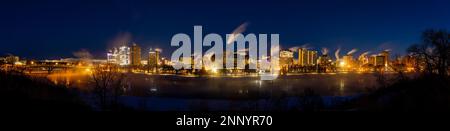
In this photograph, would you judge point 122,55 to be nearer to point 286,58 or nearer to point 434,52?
point 286,58

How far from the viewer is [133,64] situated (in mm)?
57688

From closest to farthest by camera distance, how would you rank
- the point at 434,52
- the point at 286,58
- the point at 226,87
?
the point at 434,52, the point at 226,87, the point at 286,58

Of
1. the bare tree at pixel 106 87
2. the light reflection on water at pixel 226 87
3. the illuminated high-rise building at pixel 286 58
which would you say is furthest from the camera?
the illuminated high-rise building at pixel 286 58

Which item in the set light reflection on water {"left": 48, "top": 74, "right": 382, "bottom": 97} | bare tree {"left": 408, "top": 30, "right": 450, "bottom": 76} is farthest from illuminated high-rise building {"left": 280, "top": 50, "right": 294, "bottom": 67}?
bare tree {"left": 408, "top": 30, "right": 450, "bottom": 76}

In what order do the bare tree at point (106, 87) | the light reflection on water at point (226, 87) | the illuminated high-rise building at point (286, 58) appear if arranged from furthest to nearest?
the illuminated high-rise building at point (286, 58), the light reflection on water at point (226, 87), the bare tree at point (106, 87)

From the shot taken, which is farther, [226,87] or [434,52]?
[226,87]

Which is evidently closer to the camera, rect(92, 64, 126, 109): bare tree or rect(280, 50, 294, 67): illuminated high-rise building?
rect(92, 64, 126, 109): bare tree

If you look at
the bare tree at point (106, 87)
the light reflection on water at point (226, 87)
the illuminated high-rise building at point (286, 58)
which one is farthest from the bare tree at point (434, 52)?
the illuminated high-rise building at point (286, 58)

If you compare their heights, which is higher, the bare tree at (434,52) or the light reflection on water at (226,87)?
the bare tree at (434,52)

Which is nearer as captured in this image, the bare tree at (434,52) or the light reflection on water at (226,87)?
the bare tree at (434,52)

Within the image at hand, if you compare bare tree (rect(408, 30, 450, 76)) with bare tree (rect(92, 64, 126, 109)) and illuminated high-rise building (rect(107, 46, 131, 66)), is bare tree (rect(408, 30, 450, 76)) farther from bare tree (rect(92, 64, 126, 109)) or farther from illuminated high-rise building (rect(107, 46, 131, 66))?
illuminated high-rise building (rect(107, 46, 131, 66))

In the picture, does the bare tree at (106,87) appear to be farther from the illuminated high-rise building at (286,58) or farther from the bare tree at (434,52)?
the illuminated high-rise building at (286,58)

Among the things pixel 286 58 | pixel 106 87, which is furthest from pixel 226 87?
pixel 286 58
